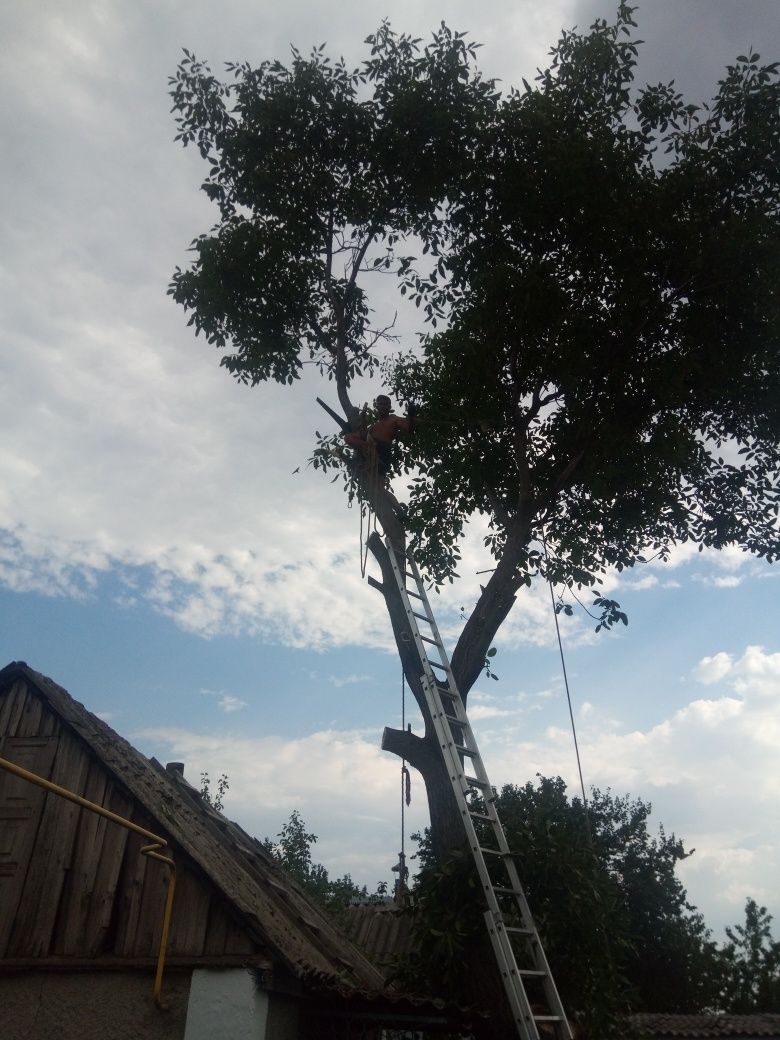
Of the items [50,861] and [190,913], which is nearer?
[190,913]

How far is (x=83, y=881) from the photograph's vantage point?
822 cm

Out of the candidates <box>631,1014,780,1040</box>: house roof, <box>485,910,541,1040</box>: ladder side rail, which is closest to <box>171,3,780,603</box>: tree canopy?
<box>485,910,541,1040</box>: ladder side rail

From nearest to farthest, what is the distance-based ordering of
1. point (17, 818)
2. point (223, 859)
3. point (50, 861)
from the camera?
point (50, 861) < point (17, 818) < point (223, 859)

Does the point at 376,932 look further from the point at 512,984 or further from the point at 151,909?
the point at 512,984

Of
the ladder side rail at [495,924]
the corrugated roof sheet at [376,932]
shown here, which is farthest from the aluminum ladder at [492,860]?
the corrugated roof sheet at [376,932]

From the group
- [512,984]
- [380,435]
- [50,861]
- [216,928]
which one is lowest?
[512,984]

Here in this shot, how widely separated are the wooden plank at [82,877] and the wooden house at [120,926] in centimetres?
1

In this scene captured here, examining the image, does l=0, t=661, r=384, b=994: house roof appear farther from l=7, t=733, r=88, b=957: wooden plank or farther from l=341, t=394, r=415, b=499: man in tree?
l=341, t=394, r=415, b=499: man in tree

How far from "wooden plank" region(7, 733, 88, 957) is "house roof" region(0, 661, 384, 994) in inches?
11.9

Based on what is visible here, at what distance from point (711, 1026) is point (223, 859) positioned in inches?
921

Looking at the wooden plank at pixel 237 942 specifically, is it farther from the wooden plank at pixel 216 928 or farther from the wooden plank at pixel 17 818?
the wooden plank at pixel 17 818

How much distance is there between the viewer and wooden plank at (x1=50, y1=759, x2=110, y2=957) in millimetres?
7926

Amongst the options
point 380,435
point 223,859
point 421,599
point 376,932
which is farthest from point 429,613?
point 376,932

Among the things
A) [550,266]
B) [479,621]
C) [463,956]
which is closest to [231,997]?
[463,956]
